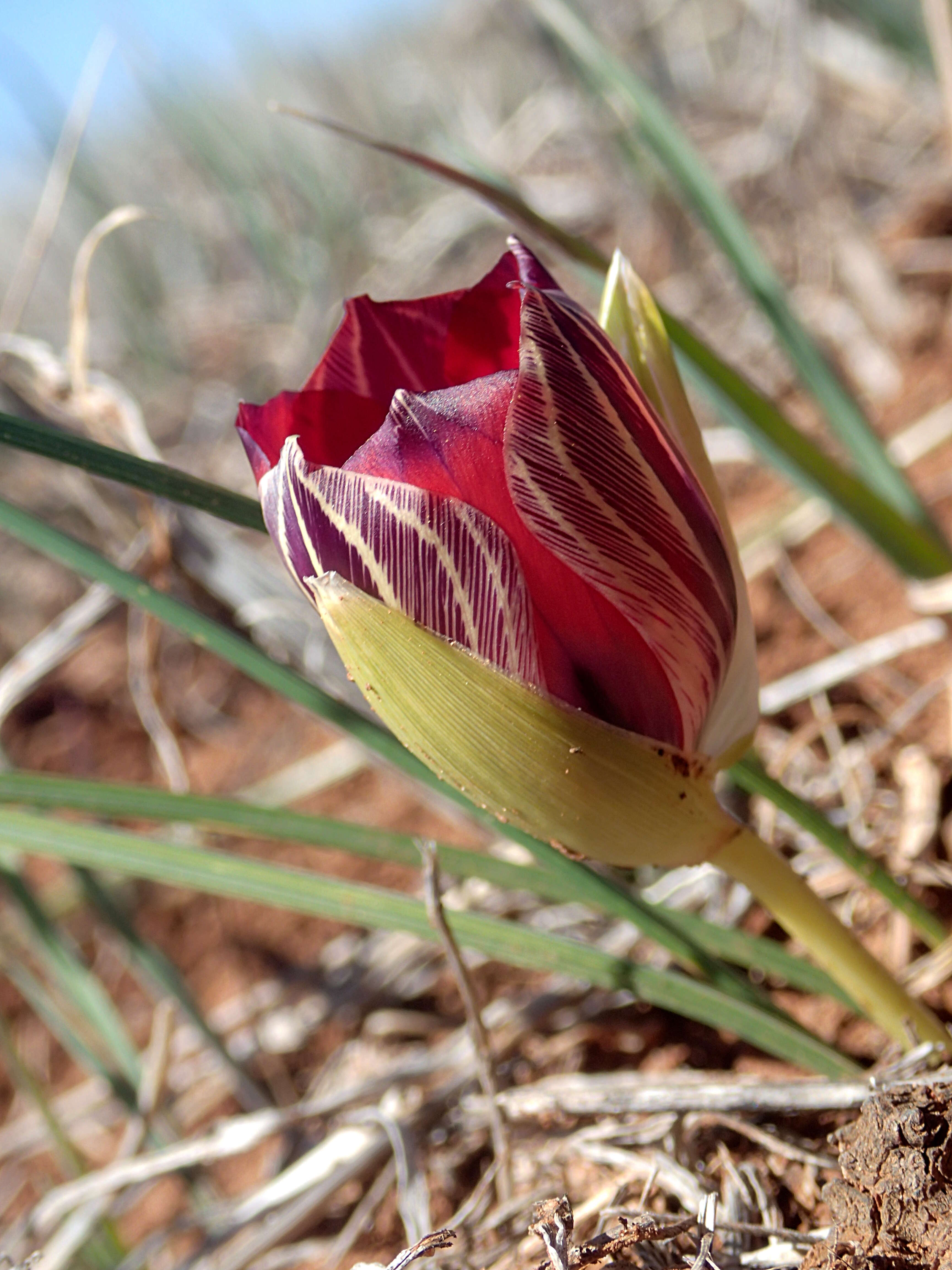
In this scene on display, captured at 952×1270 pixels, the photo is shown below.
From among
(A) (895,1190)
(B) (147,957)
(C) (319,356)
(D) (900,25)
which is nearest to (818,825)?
(A) (895,1190)

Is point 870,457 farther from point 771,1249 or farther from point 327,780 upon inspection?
point 327,780

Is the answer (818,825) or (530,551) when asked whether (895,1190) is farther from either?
(530,551)

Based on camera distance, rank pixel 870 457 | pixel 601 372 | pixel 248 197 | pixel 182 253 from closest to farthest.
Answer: pixel 601 372, pixel 870 457, pixel 248 197, pixel 182 253

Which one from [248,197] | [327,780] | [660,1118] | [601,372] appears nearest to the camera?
[601,372]

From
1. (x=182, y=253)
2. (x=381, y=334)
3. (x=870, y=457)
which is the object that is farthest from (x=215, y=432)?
(x=381, y=334)

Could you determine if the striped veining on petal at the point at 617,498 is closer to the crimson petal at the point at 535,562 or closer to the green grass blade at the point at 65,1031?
the crimson petal at the point at 535,562

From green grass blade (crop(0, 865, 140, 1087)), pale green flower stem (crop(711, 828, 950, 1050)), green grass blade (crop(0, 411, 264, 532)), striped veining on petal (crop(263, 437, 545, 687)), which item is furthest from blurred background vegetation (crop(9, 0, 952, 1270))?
striped veining on petal (crop(263, 437, 545, 687))
